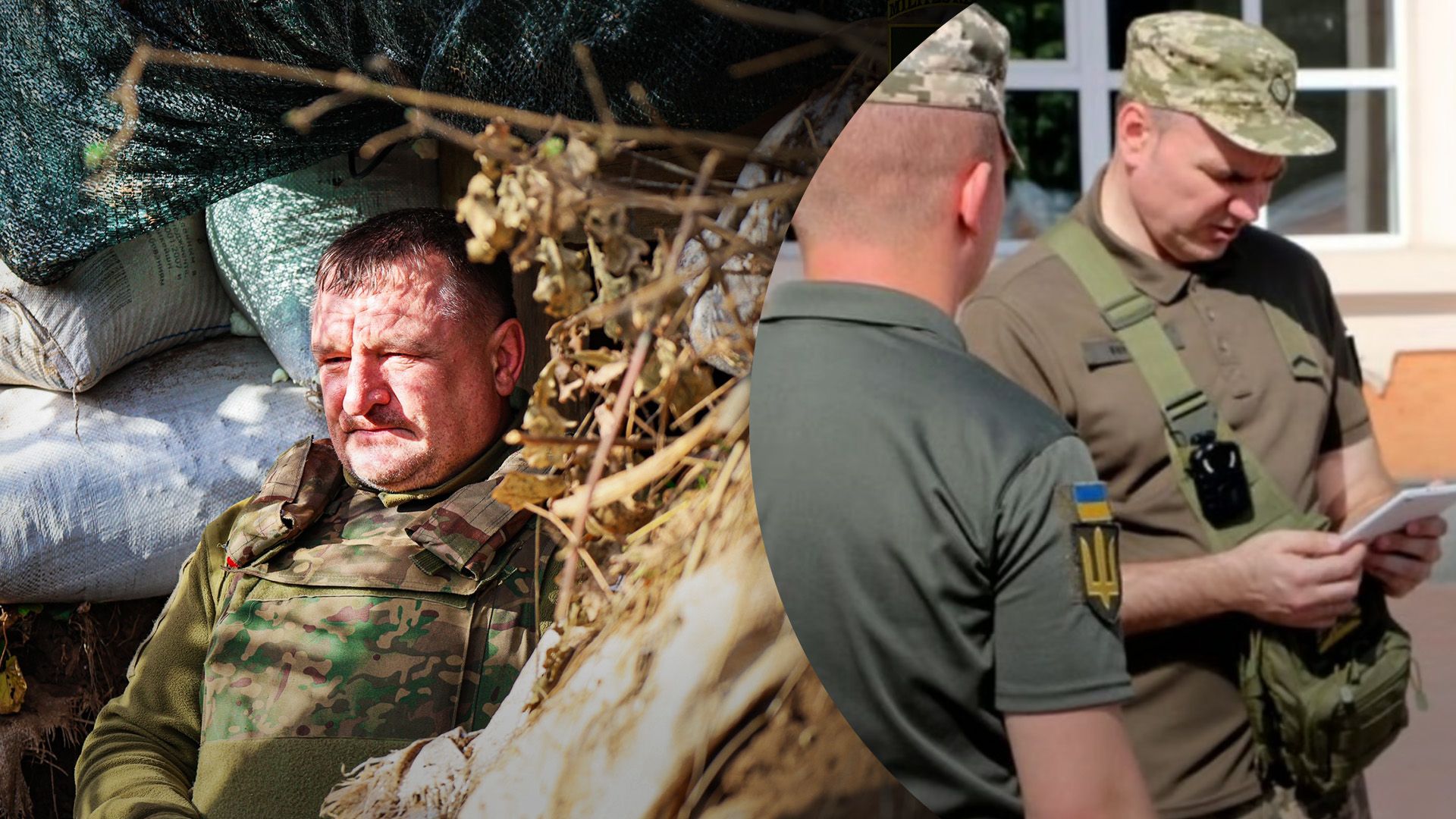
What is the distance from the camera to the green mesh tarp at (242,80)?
3.87 ft

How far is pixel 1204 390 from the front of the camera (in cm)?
81

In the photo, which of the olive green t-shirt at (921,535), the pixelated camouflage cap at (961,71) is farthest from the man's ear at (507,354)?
the pixelated camouflage cap at (961,71)

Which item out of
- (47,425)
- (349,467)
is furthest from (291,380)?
(47,425)

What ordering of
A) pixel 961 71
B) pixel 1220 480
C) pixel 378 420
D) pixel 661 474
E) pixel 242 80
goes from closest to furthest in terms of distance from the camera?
pixel 1220 480
pixel 961 71
pixel 661 474
pixel 378 420
pixel 242 80

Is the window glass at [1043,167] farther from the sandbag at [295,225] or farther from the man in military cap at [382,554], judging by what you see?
the sandbag at [295,225]

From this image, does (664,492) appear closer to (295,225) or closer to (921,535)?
(921,535)

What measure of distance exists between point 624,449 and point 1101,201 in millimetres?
407

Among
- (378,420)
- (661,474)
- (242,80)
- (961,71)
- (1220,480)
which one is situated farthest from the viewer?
(242,80)

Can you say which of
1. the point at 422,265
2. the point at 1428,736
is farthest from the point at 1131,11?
the point at 422,265

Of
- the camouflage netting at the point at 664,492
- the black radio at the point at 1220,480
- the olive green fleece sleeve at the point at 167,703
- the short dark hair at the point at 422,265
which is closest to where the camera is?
the black radio at the point at 1220,480

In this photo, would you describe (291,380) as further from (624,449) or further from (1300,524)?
(1300,524)

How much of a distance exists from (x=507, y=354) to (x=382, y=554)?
0.70 feet

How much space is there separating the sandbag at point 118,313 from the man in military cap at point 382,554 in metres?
0.21

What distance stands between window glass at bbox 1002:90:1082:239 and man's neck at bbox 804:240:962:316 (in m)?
0.05
